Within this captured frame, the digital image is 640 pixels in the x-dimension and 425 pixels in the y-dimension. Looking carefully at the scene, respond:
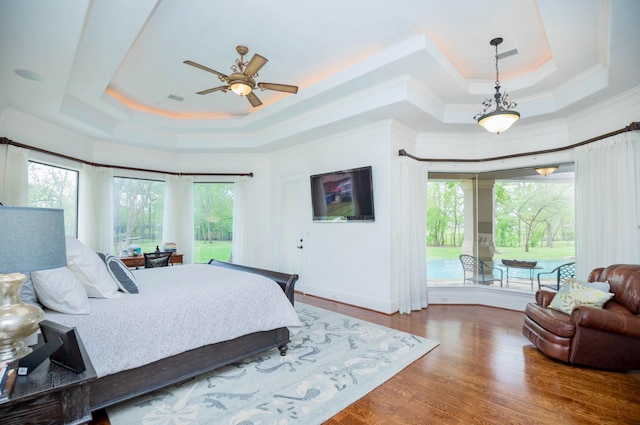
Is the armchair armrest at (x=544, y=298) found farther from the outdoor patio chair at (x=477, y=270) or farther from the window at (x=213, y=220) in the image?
the window at (x=213, y=220)

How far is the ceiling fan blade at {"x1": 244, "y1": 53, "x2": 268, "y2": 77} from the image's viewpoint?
118 inches

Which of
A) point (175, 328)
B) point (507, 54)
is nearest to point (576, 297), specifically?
point (507, 54)

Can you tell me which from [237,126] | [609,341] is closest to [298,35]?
[237,126]

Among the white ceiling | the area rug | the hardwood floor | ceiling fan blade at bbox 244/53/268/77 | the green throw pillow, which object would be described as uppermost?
the white ceiling

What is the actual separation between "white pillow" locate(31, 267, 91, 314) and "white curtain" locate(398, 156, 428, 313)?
3.90 m

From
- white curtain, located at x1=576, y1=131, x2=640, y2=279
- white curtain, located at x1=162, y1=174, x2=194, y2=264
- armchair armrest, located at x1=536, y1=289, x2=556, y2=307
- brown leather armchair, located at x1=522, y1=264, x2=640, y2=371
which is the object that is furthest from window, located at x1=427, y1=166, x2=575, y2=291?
white curtain, located at x1=162, y1=174, x2=194, y2=264

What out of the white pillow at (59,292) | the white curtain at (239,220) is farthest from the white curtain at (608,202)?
the white curtain at (239,220)

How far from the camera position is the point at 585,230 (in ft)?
13.6

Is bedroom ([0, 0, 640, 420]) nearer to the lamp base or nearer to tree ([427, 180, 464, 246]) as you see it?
tree ([427, 180, 464, 246])

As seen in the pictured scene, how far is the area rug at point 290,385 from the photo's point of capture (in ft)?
7.17

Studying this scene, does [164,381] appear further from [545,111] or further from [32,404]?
[545,111]

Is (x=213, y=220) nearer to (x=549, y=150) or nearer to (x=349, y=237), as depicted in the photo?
(x=349, y=237)

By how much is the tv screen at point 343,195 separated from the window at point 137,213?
10.7ft

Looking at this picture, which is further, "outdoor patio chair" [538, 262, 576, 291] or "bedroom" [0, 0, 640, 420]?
"outdoor patio chair" [538, 262, 576, 291]
